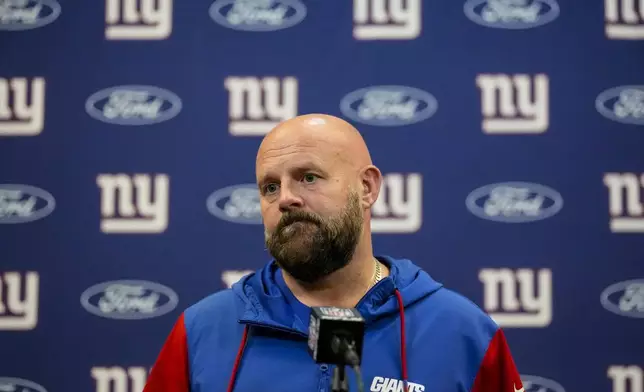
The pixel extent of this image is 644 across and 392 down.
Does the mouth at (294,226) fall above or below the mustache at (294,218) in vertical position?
below

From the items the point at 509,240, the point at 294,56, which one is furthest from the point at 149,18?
the point at 509,240

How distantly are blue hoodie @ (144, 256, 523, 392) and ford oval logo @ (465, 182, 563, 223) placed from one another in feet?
3.24

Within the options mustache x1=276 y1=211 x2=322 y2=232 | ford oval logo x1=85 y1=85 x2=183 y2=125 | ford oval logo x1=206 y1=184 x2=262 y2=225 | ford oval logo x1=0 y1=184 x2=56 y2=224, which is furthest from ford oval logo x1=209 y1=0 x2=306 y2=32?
mustache x1=276 y1=211 x2=322 y2=232

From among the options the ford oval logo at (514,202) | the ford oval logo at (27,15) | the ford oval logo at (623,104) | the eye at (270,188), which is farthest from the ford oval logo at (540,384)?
the ford oval logo at (27,15)

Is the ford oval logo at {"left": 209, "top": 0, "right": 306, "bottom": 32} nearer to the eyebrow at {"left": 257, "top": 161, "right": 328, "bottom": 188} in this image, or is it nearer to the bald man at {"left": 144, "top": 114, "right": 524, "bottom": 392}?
the bald man at {"left": 144, "top": 114, "right": 524, "bottom": 392}

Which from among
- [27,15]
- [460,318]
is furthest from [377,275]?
[27,15]

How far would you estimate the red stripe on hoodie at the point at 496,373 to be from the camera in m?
1.65

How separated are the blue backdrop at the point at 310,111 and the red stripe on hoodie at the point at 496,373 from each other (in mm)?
1017

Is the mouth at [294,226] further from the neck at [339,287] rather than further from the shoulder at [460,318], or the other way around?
the shoulder at [460,318]

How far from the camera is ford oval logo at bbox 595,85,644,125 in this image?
273cm

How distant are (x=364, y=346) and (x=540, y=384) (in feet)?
4.27

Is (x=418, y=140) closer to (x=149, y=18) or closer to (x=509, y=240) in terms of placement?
(x=509, y=240)

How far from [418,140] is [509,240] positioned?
507 millimetres

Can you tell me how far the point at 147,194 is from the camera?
2.75 m
